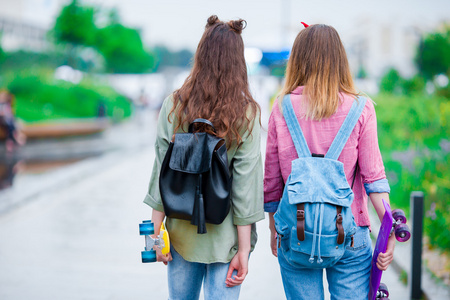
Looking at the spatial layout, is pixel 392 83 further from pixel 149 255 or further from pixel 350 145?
pixel 149 255

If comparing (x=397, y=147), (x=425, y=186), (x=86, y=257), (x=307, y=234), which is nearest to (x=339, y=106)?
(x=307, y=234)

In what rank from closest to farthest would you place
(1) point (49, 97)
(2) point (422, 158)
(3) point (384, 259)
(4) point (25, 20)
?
1. (3) point (384, 259)
2. (2) point (422, 158)
3. (1) point (49, 97)
4. (4) point (25, 20)

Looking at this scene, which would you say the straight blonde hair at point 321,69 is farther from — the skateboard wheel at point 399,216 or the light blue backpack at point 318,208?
the skateboard wheel at point 399,216

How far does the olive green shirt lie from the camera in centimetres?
218

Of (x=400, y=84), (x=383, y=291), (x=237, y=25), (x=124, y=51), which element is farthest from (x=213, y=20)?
(x=124, y=51)

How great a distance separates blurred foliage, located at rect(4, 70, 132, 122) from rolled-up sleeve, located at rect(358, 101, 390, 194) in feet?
59.6

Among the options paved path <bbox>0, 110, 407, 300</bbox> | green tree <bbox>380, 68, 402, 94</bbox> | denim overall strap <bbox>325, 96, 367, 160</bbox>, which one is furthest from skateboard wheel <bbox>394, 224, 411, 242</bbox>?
green tree <bbox>380, 68, 402, 94</bbox>

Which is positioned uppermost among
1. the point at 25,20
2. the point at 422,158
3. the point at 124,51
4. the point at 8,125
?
the point at 25,20

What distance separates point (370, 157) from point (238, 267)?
0.73 m

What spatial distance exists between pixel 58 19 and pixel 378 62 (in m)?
96.7

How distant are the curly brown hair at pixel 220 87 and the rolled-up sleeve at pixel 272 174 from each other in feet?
0.39

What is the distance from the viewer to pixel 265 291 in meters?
4.57

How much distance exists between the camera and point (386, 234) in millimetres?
2088

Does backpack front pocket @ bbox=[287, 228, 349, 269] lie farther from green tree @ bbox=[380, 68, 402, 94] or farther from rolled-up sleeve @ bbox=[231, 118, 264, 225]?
green tree @ bbox=[380, 68, 402, 94]
